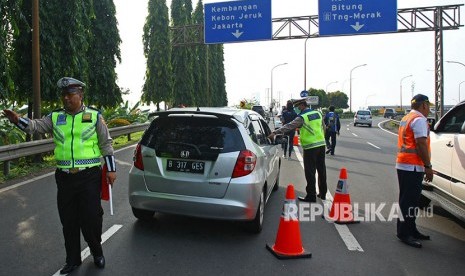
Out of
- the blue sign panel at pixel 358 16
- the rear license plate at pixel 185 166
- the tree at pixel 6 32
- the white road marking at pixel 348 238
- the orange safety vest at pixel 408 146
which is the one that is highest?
the blue sign panel at pixel 358 16

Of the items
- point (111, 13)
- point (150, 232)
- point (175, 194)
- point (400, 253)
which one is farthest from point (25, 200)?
point (111, 13)

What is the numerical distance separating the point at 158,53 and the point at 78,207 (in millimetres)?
29172

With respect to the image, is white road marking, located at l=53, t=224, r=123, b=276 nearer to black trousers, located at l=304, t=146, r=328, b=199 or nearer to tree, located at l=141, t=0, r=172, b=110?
black trousers, located at l=304, t=146, r=328, b=199

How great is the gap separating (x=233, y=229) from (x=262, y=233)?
15.8 inches

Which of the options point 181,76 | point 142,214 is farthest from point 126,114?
point 142,214

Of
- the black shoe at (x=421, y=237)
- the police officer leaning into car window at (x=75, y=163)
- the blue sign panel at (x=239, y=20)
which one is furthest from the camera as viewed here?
the blue sign panel at (x=239, y=20)

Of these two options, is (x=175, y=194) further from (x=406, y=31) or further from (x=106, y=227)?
(x=406, y=31)

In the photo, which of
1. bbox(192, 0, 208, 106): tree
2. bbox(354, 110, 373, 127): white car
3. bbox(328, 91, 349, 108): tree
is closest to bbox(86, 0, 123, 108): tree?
bbox(192, 0, 208, 106): tree

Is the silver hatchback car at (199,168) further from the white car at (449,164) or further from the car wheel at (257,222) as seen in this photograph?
the white car at (449,164)

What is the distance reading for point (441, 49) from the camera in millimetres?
20969

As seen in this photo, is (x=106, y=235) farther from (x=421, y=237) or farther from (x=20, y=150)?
(x=20, y=150)

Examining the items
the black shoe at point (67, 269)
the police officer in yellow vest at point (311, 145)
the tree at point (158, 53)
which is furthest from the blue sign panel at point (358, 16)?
the black shoe at point (67, 269)

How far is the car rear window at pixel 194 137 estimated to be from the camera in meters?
4.93

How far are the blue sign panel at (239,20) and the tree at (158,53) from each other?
9318mm
